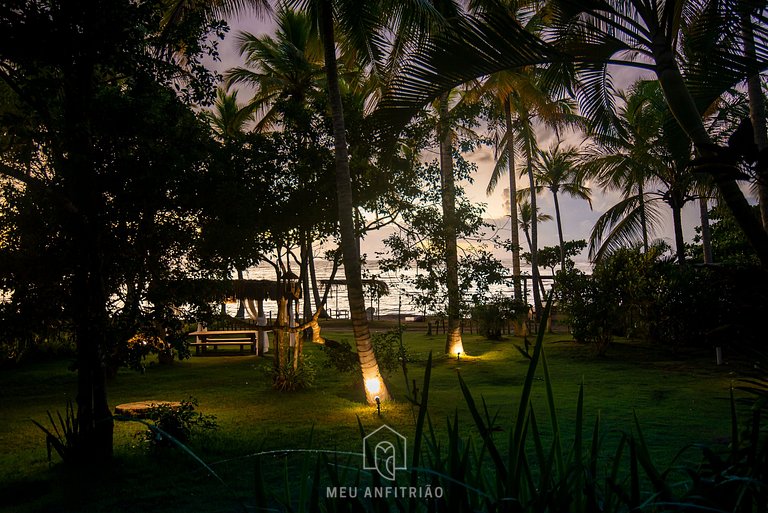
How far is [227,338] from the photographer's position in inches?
756

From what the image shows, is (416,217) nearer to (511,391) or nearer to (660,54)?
(511,391)

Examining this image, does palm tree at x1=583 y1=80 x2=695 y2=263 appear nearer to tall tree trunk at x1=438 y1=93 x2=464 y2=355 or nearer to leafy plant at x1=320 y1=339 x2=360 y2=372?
tall tree trunk at x1=438 y1=93 x2=464 y2=355

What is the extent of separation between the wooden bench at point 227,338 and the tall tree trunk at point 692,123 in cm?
1485

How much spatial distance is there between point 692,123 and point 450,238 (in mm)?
6748

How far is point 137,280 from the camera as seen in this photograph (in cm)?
671

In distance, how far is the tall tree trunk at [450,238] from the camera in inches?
433

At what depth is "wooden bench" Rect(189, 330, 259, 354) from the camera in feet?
57.2

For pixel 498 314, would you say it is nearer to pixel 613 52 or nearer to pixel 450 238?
pixel 450 238

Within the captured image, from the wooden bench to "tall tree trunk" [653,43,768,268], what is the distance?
1485 cm

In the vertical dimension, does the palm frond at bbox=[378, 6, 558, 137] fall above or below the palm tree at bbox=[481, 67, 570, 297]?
below

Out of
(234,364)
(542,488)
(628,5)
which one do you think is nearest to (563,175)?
(234,364)

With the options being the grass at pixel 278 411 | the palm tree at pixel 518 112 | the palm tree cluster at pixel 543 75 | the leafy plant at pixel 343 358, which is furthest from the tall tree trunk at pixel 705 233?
the leafy plant at pixel 343 358

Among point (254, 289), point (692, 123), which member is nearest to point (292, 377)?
point (254, 289)

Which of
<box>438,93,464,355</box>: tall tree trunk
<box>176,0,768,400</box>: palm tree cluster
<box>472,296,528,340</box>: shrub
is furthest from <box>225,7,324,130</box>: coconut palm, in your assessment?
<box>472,296,528,340</box>: shrub
